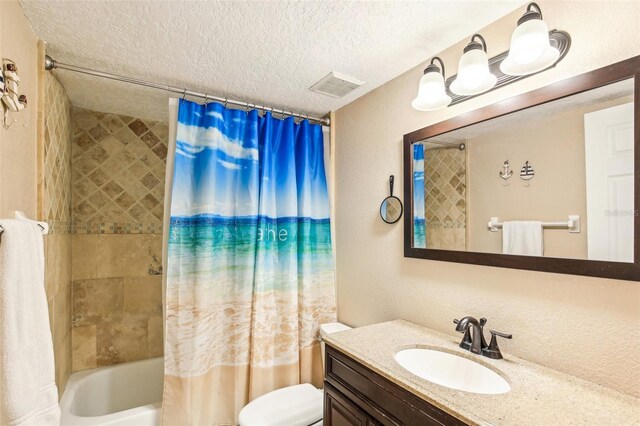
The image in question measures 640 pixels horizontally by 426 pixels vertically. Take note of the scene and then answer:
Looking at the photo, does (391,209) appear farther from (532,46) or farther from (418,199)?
(532,46)

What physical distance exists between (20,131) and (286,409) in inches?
72.1

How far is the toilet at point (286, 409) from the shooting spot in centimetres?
165

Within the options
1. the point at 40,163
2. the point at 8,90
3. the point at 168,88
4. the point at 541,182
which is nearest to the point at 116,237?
the point at 40,163

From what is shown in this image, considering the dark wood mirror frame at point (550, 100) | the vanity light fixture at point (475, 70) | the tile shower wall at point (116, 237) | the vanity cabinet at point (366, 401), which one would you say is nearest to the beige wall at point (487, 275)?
the dark wood mirror frame at point (550, 100)

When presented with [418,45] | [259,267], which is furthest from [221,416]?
[418,45]

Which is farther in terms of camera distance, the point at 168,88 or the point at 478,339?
the point at 168,88

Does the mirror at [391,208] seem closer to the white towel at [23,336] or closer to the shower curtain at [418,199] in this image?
the shower curtain at [418,199]

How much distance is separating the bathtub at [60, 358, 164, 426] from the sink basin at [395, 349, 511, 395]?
1.54 metres

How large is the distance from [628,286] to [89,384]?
2.98 meters

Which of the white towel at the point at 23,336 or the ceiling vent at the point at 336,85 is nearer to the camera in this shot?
the white towel at the point at 23,336

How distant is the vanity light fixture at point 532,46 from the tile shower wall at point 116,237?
8.21 ft

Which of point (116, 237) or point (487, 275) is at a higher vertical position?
point (116, 237)

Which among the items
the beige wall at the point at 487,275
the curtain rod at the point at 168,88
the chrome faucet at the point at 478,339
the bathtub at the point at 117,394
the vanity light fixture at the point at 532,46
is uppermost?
the curtain rod at the point at 168,88

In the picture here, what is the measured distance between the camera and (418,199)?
1.70 m
